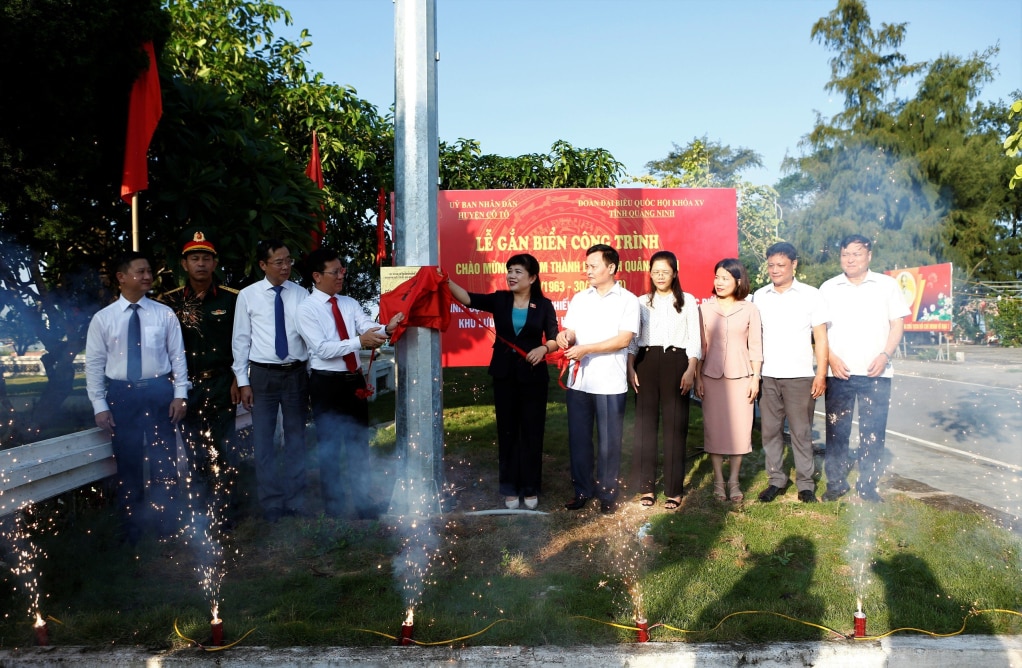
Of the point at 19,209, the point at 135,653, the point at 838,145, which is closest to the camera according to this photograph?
the point at 135,653

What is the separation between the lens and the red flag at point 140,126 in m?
5.85

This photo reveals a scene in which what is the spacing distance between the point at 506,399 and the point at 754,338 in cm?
198

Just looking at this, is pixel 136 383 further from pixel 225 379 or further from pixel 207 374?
pixel 225 379

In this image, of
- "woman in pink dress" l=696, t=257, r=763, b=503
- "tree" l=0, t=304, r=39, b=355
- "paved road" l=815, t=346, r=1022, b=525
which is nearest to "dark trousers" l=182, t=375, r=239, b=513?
"tree" l=0, t=304, r=39, b=355

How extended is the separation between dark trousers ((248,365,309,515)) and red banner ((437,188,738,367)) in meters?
2.21

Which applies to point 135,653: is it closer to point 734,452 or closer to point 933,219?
point 734,452

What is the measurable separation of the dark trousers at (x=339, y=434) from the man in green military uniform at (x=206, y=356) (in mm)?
642

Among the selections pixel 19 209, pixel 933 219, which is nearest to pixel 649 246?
pixel 19 209

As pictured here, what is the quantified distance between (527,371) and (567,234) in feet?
7.51

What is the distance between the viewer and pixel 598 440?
5.85 metres

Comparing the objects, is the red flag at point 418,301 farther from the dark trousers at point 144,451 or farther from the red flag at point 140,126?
the red flag at point 140,126

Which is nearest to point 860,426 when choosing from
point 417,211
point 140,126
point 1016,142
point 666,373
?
point 666,373

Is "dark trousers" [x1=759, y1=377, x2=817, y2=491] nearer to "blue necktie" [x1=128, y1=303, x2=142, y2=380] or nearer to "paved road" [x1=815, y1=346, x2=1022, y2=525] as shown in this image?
"paved road" [x1=815, y1=346, x2=1022, y2=525]

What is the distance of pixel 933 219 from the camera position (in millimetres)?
34656
